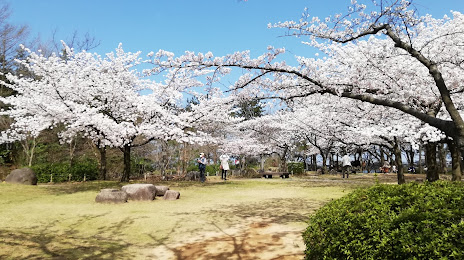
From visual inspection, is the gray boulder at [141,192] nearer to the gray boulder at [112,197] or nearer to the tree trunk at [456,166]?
the gray boulder at [112,197]

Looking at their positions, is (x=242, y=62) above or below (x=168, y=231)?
above

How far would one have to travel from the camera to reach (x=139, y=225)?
24.1ft

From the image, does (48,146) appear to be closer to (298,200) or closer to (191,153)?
(191,153)

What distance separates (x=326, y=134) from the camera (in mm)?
25438

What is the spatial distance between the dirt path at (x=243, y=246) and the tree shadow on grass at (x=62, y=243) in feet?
2.79

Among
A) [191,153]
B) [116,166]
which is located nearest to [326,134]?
[191,153]

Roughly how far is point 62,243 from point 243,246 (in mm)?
3232

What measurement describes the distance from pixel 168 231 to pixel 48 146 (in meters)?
23.9

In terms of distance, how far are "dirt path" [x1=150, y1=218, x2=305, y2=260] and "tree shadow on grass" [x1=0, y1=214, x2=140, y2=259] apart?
2.79 ft

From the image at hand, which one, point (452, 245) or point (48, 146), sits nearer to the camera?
point (452, 245)

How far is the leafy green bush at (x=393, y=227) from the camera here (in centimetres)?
242

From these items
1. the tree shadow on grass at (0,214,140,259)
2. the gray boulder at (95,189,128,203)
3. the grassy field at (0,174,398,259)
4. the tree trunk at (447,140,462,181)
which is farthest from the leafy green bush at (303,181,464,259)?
the tree trunk at (447,140,462,181)

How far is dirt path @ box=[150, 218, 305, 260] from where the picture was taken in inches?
205

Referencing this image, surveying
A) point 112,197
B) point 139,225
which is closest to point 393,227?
point 139,225
